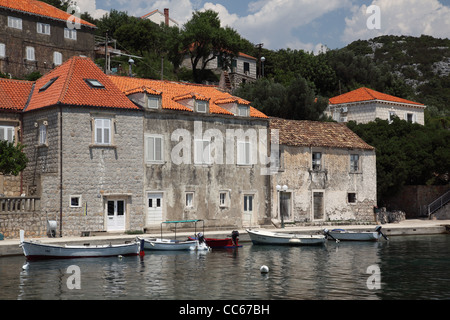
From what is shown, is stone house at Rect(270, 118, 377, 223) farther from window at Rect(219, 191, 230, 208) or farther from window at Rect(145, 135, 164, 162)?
window at Rect(145, 135, 164, 162)

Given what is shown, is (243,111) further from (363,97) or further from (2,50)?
(2,50)

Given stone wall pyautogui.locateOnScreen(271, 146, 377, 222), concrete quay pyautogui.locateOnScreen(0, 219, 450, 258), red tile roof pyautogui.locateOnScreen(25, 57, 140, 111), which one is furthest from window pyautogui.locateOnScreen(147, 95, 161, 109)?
stone wall pyautogui.locateOnScreen(271, 146, 377, 222)

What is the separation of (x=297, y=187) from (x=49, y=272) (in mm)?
26172

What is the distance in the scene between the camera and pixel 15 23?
6544 cm

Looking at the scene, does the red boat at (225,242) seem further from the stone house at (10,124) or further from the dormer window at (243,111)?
the stone house at (10,124)

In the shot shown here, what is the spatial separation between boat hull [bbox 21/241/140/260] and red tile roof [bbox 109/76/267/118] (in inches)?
498

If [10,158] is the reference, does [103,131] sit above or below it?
above

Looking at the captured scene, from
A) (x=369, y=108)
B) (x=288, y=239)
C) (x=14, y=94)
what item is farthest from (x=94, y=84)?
(x=369, y=108)

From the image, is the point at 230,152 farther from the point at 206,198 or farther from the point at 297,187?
the point at 297,187

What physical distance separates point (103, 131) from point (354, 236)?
18.4m

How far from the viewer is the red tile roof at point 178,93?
44156mm
